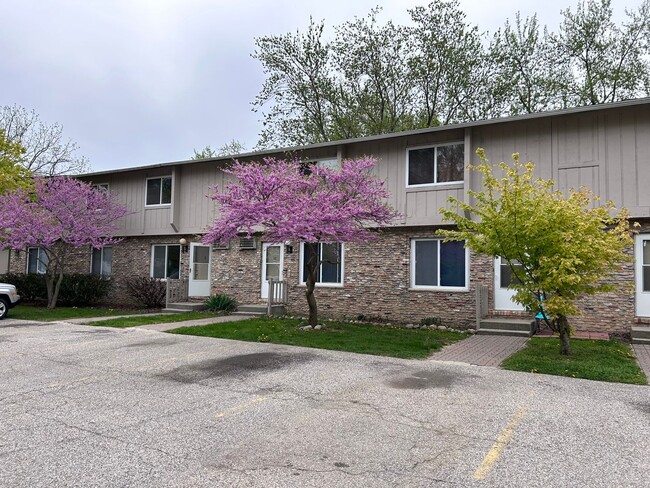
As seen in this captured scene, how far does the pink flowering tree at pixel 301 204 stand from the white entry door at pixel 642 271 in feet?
18.9

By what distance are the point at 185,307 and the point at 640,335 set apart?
42.0 ft

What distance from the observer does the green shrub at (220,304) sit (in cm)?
1600

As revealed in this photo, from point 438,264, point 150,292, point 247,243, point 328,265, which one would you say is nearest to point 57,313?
point 150,292

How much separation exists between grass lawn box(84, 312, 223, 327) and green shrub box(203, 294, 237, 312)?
1.37 ft

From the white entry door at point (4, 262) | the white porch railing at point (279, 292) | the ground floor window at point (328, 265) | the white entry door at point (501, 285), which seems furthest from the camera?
the white entry door at point (4, 262)

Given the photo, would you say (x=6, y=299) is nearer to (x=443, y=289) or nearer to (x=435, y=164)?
(x=443, y=289)

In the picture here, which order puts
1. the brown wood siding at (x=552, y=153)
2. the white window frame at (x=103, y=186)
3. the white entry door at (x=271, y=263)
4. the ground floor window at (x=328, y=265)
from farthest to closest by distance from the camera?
the white window frame at (x=103, y=186), the white entry door at (x=271, y=263), the ground floor window at (x=328, y=265), the brown wood siding at (x=552, y=153)

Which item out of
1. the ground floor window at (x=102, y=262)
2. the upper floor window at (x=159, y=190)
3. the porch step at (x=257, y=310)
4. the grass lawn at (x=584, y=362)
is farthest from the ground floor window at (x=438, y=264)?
the ground floor window at (x=102, y=262)

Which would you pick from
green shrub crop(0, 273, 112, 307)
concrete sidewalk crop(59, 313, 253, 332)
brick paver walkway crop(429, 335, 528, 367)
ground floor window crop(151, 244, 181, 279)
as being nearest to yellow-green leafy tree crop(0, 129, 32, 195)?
green shrub crop(0, 273, 112, 307)

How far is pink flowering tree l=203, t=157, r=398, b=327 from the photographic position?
1023 cm

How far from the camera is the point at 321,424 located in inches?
189

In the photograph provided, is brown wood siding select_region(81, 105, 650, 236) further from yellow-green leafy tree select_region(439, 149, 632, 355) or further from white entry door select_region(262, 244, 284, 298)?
yellow-green leafy tree select_region(439, 149, 632, 355)

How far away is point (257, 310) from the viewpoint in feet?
50.4

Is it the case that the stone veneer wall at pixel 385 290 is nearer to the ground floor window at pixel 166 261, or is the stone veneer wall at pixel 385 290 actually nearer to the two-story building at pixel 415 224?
the two-story building at pixel 415 224
